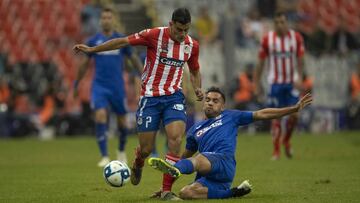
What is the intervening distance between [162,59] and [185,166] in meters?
1.87

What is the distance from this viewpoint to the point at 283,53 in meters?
18.0

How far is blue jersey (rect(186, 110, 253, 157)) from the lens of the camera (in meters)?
Result: 10.9

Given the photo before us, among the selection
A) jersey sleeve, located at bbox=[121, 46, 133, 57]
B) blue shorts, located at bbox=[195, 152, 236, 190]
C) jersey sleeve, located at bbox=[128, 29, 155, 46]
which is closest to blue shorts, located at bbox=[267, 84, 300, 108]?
jersey sleeve, located at bbox=[121, 46, 133, 57]

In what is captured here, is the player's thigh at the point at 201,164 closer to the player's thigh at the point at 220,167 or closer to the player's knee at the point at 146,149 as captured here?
the player's thigh at the point at 220,167

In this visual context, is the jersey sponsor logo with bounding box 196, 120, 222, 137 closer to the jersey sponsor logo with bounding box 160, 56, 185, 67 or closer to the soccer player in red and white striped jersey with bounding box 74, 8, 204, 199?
the soccer player in red and white striped jersey with bounding box 74, 8, 204, 199

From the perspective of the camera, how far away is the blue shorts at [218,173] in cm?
1052

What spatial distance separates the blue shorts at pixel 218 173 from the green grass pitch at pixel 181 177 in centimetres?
30

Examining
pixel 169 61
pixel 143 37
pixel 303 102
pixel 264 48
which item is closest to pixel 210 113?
pixel 169 61

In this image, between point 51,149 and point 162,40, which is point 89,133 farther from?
point 162,40

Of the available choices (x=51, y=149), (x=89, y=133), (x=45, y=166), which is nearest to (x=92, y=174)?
(x=45, y=166)

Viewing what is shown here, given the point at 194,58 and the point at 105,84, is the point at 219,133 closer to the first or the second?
the point at 194,58

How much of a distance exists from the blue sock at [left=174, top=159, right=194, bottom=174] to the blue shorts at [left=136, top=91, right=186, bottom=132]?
1.28 metres

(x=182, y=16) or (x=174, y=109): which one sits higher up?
(x=182, y=16)

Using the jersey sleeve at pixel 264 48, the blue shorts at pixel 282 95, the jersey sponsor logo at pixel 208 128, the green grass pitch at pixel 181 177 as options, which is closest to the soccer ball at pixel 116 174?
the green grass pitch at pixel 181 177
